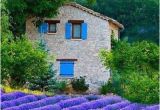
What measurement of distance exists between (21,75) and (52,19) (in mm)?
10574

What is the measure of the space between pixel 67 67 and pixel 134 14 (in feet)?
76.5

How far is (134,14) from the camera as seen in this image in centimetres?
6081

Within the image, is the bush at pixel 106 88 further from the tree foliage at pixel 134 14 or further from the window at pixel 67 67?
the tree foliage at pixel 134 14

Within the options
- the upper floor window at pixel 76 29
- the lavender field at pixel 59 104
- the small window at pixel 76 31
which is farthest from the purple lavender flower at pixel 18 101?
the small window at pixel 76 31

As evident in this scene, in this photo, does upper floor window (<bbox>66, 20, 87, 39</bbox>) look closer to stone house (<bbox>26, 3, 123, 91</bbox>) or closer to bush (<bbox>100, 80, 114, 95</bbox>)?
stone house (<bbox>26, 3, 123, 91</bbox>)

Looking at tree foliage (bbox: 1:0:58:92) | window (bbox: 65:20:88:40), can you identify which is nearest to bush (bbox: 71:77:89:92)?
window (bbox: 65:20:88:40)

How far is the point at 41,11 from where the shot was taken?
37.1 meters

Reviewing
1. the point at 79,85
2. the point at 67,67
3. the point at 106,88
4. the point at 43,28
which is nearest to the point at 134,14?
the point at 43,28

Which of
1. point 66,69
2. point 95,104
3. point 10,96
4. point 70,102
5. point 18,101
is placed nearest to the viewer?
point 18,101

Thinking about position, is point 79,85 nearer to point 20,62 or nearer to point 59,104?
point 20,62

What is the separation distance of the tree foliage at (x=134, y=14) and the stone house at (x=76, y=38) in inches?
852

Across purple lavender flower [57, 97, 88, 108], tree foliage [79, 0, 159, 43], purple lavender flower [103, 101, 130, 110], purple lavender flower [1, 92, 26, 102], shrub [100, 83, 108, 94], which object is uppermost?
tree foliage [79, 0, 159, 43]

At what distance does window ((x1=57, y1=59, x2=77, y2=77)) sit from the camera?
3862cm

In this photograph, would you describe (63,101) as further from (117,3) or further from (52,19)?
(117,3)
